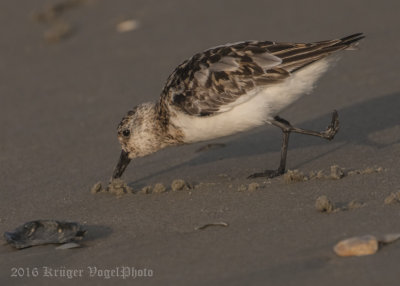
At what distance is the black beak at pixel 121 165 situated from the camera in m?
7.26

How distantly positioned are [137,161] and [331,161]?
7.18 ft

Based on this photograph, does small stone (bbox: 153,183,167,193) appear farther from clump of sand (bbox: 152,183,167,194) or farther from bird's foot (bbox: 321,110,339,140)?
bird's foot (bbox: 321,110,339,140)

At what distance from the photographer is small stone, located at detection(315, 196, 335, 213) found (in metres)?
5.38

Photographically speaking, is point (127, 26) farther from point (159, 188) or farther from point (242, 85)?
point (159, 188)

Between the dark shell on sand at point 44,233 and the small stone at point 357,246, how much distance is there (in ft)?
6.63

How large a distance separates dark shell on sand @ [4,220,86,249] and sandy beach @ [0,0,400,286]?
3.2 inches

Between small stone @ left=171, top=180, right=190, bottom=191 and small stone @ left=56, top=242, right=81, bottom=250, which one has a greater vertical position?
small stone @ left=56, top=242, right=81, bottom=250

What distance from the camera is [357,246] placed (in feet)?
14.8

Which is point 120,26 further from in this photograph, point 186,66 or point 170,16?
point 186,66

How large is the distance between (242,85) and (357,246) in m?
2.57

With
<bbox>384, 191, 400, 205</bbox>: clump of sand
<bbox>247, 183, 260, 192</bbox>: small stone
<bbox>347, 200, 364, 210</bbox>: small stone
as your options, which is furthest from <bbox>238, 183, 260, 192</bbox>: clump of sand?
<bbox>384, 191, 400, 205</bbox>: clump of sand

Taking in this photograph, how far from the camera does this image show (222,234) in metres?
5.29

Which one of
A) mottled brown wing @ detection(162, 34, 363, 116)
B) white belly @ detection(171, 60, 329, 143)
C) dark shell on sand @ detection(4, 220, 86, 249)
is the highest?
mottled brown wing @ detection(162, 34, 363, 116)

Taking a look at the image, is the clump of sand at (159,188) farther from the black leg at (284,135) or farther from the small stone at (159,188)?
the black leg at (284,135)
